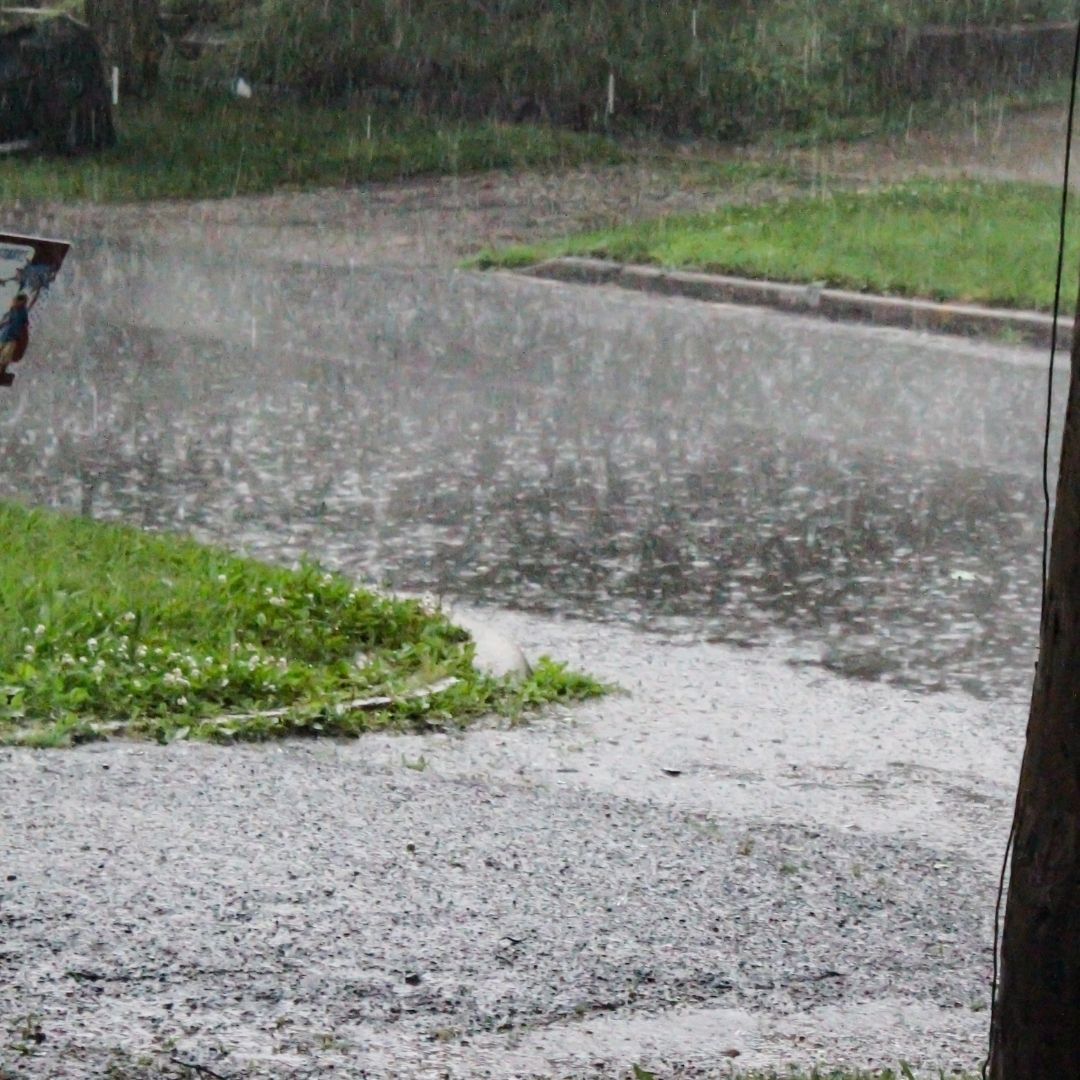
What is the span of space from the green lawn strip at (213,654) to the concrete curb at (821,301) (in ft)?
23.7

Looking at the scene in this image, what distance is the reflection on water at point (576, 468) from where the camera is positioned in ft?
27.2

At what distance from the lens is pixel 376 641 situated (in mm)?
7320

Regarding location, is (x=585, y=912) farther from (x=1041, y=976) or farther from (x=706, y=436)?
(x=706, y=436)

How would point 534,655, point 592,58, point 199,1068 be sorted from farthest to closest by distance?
point 592,58
point 534,655
point 199,1068

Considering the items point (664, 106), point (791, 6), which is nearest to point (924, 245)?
point (664, 106)

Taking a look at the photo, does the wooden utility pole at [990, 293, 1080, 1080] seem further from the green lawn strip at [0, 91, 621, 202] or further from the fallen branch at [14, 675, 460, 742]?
the green lawn strip at [0, 91, 621, 202]

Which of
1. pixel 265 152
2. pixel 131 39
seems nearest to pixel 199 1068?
pixel 265 152

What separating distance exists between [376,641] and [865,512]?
308 centimetres

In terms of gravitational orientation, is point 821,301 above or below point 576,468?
above

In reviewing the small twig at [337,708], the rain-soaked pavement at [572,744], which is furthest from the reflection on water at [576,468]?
the small twig at [337,708]

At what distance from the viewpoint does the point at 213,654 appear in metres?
6.90

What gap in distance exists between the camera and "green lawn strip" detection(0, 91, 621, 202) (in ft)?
67.3

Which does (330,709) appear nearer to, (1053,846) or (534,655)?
(534,655)

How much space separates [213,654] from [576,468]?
3.77 meters
